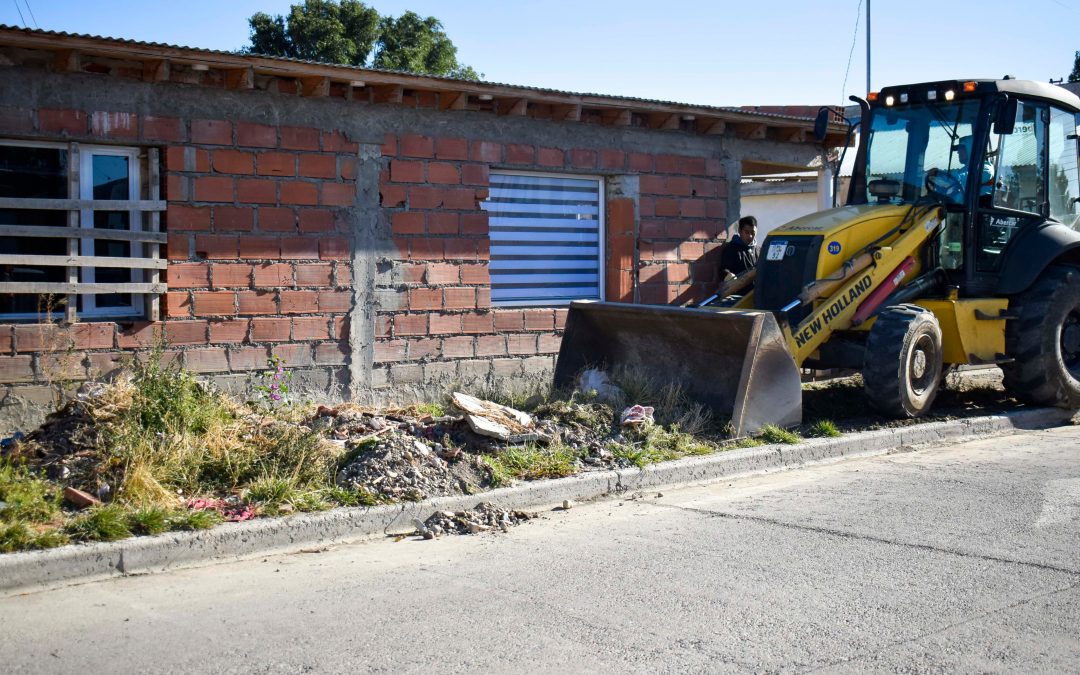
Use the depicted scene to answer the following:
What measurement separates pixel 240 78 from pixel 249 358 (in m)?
2.52

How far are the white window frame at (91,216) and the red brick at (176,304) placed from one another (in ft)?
0.37

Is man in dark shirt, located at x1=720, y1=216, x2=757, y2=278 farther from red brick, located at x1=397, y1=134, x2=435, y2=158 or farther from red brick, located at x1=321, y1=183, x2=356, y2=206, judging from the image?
red brick, located at x1=321, y1=183, x2=356, y2=206

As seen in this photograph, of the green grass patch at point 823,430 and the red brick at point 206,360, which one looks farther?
the red brick at point 206,360

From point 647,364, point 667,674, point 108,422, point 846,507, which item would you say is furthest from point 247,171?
point 667,674

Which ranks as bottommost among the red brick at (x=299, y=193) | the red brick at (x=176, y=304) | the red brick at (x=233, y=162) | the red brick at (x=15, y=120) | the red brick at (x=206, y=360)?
the red brick at (x=206, y=360)

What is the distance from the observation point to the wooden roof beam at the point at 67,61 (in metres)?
8.67

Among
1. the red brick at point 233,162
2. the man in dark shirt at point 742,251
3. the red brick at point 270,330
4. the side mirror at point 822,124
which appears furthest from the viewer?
the man in dark shirt at point 742,251

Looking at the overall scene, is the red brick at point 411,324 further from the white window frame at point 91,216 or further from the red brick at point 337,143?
the white window frame at point 91,216

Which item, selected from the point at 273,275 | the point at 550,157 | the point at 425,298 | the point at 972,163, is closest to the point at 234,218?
the point at 273,275

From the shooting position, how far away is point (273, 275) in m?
9.84

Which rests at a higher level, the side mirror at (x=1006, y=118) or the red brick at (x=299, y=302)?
the side mirror at (x=1006, y=118)

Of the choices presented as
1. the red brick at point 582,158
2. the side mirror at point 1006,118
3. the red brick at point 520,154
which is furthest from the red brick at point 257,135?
the side mirror at point 1006,118

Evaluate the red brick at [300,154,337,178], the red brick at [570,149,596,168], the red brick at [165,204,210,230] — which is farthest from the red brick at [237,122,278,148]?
the red brick at [570,149,596,168]

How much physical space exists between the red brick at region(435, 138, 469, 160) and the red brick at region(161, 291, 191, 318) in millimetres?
2920
